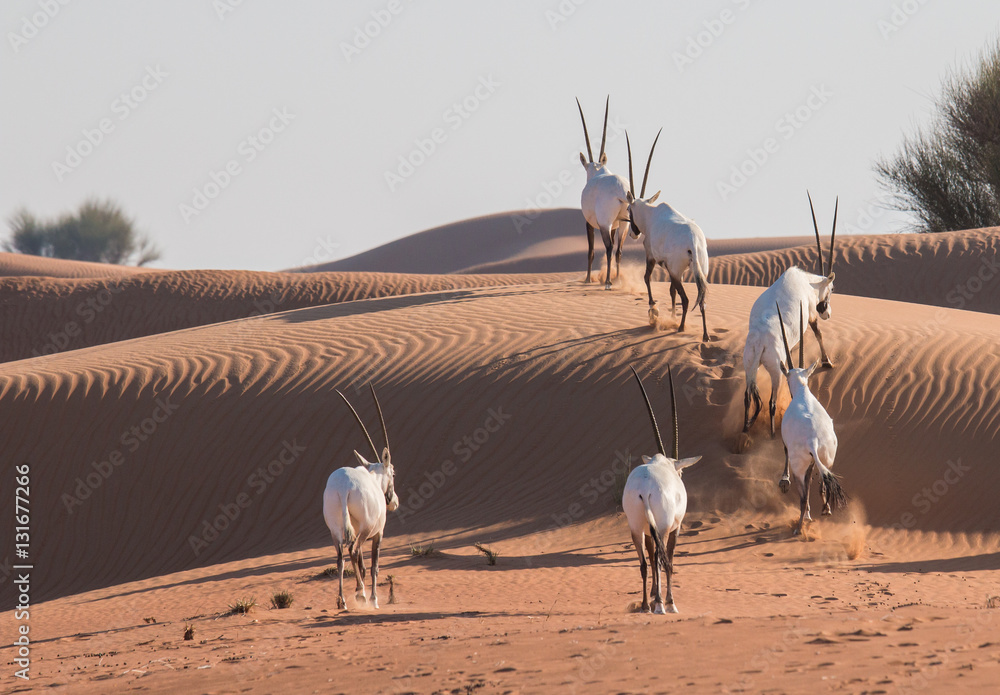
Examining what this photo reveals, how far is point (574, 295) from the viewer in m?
15.7

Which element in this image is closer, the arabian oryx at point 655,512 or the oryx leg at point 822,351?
the arabian oryx at point 655,512

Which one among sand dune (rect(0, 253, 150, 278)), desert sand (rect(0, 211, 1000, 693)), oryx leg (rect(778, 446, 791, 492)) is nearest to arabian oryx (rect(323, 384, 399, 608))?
desert sand (rect(0, 211, 1000, 693))

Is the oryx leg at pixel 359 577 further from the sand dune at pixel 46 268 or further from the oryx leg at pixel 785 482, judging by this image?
the sand dune at pixel 46 268

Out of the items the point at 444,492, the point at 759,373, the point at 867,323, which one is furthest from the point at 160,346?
the point at 867,323

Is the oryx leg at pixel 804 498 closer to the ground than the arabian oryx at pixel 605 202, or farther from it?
closer to the ground

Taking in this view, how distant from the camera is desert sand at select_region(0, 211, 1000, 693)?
5.07 m

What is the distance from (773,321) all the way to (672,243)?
1.84 metres

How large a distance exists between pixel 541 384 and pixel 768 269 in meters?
14.3

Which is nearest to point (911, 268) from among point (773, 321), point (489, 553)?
point (773, 321)

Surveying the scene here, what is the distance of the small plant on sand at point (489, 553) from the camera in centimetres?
884

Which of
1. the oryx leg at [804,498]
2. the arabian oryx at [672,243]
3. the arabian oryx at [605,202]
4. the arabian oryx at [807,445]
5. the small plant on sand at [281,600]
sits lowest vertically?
the small plant on sand at [281,600]

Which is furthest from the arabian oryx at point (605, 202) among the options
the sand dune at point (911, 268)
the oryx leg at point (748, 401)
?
the sand dune at point (911, 268)

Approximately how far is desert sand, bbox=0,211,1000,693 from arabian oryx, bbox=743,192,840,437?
64 cm

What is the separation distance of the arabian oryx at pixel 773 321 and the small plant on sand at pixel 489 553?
10.5 ft
